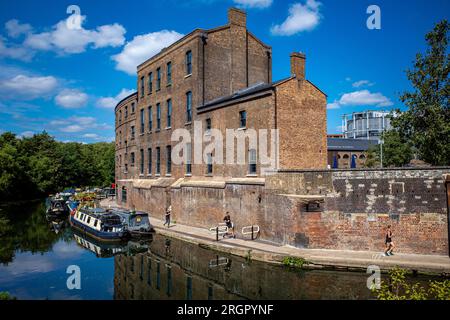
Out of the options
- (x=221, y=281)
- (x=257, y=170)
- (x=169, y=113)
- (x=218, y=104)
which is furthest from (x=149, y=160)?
(x=221, y=281)

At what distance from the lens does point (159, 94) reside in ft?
94.4

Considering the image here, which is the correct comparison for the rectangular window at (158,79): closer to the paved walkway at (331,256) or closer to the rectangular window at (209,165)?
the rectangular window at (209,165)

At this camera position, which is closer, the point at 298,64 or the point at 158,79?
the point at 298,64

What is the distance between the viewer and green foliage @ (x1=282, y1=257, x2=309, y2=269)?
13.6 m

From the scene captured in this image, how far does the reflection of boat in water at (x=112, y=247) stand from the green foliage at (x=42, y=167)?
2822 centimetres

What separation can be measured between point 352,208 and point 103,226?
45.6 feet

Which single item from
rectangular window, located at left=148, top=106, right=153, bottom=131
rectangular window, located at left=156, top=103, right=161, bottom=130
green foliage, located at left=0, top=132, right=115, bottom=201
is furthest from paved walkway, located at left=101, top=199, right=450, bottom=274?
green foliage, located at left=0, top=132, right=115, bottom=201

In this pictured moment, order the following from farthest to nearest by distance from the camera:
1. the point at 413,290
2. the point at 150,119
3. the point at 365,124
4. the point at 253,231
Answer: the point at 365,124, the point at 150,119, the point at 253,231, the point at 413,290

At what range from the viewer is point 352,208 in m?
15.1

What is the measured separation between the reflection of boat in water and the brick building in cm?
608

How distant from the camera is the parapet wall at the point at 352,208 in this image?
14.0m

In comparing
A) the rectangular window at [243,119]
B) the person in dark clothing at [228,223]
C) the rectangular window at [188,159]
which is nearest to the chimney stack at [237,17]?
the rectangular window at [243,119]

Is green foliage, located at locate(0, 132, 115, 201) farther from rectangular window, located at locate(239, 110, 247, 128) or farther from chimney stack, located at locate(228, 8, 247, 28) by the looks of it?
rectangular window, located at locate(239, 110, 247, 128)

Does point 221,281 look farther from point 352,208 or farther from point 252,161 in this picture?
point 252,161
